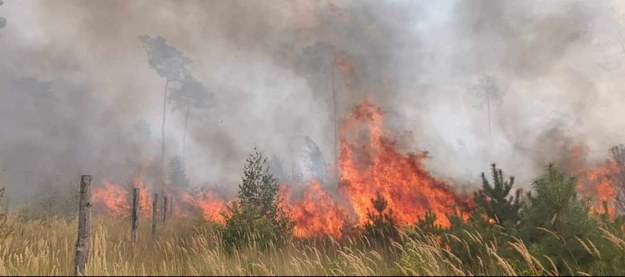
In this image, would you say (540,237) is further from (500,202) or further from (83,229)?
→ (83,229)

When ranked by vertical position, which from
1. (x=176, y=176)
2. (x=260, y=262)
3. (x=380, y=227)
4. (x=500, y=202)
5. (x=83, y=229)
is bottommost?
(x=260, y=262)

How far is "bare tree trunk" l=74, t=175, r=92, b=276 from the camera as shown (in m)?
6.65

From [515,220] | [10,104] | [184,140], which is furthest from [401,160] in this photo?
[10,104]

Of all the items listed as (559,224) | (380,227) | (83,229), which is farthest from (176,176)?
(559,224)

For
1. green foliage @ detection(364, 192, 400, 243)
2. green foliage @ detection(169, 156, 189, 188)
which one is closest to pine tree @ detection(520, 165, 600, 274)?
green foliage @ detection(364, 192, 400, 243)

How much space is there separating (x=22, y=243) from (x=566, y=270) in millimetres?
11651

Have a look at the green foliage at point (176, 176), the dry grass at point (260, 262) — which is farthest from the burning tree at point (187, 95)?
the dry grass at point (260, 262)

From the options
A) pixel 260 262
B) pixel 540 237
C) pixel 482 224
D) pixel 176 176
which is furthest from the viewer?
pixel 176 176

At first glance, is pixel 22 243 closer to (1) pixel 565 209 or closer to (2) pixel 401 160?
(1) pixel 565 209

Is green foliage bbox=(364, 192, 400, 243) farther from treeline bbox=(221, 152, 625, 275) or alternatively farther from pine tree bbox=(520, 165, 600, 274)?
pine tree bbox=(520, 165, 600, 274)

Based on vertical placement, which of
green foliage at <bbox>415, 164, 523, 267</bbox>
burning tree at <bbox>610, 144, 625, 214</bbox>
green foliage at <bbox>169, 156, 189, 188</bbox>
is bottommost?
green foliage at <bbox>415, 164, 523, 267</bbox>

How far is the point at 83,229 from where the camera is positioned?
22.8ft

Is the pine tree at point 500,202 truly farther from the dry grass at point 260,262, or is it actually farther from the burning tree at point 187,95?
the burning tree at point 187,95

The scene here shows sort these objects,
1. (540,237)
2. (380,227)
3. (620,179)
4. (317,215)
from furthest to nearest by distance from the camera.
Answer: (317,215)
(620,179)
(380,227)
(540,237)
